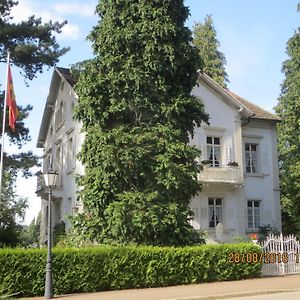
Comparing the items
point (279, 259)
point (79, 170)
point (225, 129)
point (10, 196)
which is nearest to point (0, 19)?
point (79, 170)

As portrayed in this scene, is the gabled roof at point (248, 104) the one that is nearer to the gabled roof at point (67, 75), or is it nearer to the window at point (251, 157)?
the window at point (251, 157)

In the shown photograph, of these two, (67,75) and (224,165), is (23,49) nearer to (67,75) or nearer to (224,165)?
(67,75)

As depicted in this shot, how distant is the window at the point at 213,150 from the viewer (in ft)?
101

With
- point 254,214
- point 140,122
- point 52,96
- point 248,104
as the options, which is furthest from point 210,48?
point 140,122

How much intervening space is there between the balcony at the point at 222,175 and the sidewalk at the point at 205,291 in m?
10.9

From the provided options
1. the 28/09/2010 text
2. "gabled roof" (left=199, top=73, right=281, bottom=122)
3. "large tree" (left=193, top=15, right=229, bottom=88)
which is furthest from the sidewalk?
"large tree" (left=193, top=15, right=229, bottom=88)

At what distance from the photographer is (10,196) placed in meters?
57.5

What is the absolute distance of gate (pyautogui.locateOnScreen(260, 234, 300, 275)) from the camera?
67.3 ft

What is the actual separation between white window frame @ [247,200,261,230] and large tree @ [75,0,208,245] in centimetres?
1226

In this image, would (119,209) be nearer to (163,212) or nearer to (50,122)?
(163,212)

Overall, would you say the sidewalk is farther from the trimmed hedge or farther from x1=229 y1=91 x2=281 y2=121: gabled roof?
x1=229 y1=91 x2=281 y2=121: gabled roof

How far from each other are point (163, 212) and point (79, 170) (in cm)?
1112

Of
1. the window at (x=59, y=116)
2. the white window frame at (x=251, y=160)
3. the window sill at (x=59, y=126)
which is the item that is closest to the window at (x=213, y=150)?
the white window frame at (x=251, y=160)

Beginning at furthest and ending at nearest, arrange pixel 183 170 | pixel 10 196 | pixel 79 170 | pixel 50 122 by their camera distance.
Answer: pixel 10 196 < pixel 50 122 < pixel 79 170 < pixel 183 170
